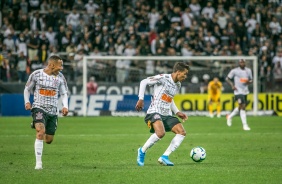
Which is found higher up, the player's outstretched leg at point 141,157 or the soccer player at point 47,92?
the soccer player at point 47,92

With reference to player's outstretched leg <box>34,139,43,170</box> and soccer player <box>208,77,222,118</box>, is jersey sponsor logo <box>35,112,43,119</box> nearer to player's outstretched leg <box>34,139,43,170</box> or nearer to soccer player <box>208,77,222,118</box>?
player's outstretched leg <box>34,139,43,170</box>

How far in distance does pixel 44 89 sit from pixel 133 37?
23633 mm

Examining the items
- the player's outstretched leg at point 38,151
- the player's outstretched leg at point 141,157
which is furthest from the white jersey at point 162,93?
the player's outstretched leg at point 38,151

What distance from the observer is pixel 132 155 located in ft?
59.1

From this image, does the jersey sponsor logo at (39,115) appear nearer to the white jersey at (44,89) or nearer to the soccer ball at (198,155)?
the white jersey at (44,89)

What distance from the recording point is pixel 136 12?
4059 cm

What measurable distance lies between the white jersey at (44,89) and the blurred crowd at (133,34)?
21.7 metres

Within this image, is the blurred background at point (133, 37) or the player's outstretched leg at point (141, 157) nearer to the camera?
the player's outstretched leg at point (141, 157)

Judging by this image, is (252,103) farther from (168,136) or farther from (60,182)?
(60,182)

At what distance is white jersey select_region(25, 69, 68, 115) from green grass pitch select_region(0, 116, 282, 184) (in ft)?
3.88

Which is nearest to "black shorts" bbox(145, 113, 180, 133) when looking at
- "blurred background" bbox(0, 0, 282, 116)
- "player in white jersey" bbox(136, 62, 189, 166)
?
"player in white jersey" bbox(136, 62, 189, 166)

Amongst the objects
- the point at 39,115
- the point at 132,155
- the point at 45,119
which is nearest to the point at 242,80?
the point at 132,155

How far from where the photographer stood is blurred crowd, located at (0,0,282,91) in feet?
123

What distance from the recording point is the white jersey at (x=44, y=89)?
49.1 ft
